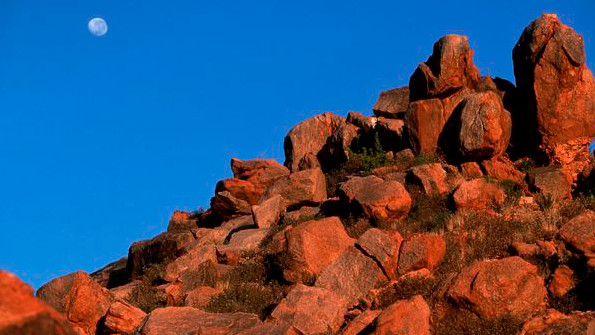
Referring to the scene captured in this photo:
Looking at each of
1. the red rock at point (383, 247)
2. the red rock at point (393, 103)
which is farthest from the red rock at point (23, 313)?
the red rock at point (393, 103)

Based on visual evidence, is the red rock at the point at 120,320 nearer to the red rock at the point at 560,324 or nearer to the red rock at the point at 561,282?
the red rock at the point at 560,324

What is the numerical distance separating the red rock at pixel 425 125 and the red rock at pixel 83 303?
48.5 feet

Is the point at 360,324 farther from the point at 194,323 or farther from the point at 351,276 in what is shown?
the point at 351,276

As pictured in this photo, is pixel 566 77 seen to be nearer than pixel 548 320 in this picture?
No

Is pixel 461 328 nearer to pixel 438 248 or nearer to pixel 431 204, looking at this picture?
pixel 438 248

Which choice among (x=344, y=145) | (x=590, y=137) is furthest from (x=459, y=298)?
(x=344, y=145)

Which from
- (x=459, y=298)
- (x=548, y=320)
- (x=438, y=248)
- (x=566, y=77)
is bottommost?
(x=548, y=320)

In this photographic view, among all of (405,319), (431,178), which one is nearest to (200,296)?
(405,319)

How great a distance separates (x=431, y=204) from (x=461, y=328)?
33.0 ft

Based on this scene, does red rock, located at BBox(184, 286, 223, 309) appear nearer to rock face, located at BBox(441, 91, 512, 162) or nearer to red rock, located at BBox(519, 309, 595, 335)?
red rock, located at BBox(519, 309, 595, 335)

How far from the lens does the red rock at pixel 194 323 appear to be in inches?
492

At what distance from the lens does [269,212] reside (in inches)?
981

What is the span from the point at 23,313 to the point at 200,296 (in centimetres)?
1374

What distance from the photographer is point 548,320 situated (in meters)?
11.4
